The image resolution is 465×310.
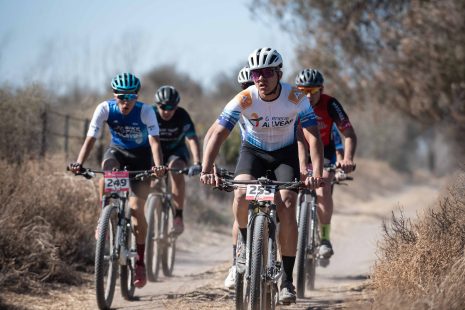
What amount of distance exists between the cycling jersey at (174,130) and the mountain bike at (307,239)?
2330 millimetres

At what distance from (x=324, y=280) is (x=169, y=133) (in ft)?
10.1

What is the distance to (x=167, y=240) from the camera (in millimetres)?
11016

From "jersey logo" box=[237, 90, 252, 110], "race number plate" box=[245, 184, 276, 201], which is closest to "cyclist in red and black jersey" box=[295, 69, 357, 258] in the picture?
"jersey logo" box=[237, 90, 252, 110]

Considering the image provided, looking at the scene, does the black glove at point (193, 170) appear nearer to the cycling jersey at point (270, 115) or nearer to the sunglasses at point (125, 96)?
the sunglasses at point (125, 96)

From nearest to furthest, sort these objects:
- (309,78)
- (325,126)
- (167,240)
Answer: (309,78) < (325,126) < (167,240)

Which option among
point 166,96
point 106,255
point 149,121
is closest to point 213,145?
point 149,121

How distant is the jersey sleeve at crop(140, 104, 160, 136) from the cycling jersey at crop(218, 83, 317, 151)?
181 centimetres

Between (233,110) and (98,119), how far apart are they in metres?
2.41

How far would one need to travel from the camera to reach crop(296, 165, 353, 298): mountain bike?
9.12 m

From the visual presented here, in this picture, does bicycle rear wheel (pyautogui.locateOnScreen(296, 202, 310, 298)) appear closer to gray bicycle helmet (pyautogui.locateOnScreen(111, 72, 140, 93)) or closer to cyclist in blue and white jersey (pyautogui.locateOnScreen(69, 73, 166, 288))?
cyclist in blue and white jersey (pyautogui.locateOnScreen(69, 73, 166, 288))

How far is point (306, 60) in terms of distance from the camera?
2595cm

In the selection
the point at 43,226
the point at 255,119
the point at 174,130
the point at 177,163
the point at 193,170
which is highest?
the point at 174,130

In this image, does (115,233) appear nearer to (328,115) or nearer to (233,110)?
(233,110)

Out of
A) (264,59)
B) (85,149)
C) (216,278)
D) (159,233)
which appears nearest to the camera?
(264,59)
